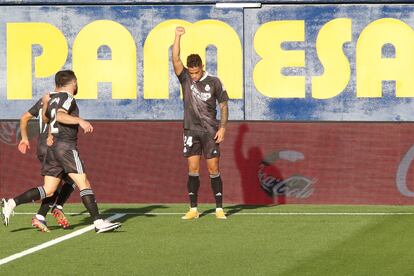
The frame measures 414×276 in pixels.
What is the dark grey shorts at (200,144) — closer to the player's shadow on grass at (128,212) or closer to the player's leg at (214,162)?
the player's leg at (214,162)

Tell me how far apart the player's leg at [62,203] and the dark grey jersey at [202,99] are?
171cm

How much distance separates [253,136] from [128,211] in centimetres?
244

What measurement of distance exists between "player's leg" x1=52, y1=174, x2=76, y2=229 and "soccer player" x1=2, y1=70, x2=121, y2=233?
0.44 meters

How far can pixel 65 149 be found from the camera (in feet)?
50.0

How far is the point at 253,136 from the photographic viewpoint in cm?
1992

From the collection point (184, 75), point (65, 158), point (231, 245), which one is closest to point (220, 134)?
point (184, 75)

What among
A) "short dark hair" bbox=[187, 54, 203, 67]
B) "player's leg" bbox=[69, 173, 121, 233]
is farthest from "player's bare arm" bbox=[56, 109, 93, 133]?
"short dark hair" bbox=[187, 54, 203, 67]

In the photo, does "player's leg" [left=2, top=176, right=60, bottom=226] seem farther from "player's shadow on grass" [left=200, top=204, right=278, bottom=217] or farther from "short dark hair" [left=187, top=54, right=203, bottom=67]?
"player's shadow on grass" [left=200, top=204, right=278, bottom=217]

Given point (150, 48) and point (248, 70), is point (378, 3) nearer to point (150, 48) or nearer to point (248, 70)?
point (248, 70)

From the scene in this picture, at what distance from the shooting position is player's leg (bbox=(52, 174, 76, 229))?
1600 cm

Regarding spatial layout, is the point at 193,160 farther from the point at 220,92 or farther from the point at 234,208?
the point at 234,208

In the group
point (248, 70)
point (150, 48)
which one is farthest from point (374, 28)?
point (150, 48)

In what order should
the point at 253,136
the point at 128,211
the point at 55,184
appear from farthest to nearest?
1. the point at 253,136
2. the point at 128,211
3. the point at 55,184

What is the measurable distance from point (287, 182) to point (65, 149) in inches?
214
